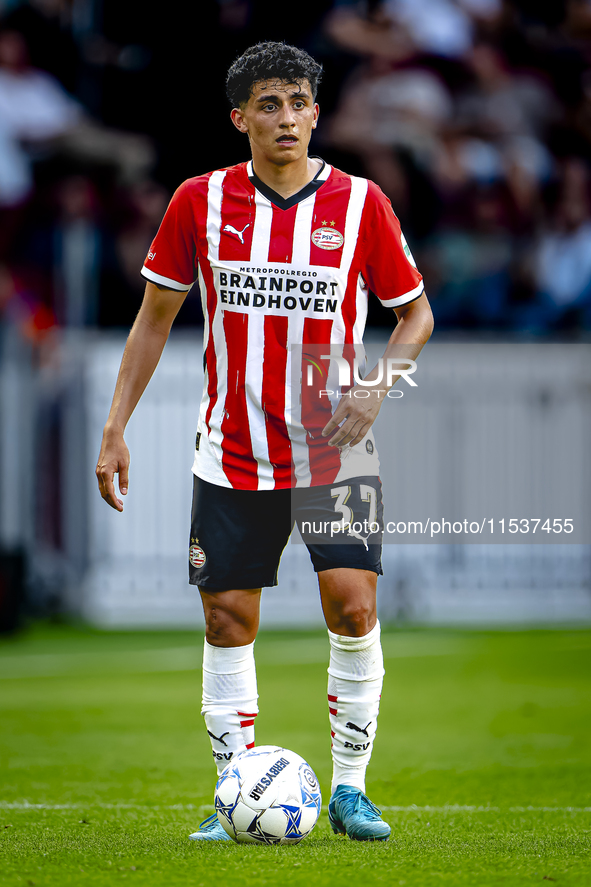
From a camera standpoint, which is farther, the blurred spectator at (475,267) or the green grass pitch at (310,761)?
the blurred spectator at (475,267)

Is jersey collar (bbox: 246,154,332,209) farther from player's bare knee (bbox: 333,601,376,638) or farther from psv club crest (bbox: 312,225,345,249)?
player's bare knee (bbox: 333,601,376,638)

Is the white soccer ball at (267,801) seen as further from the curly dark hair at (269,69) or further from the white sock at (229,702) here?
the curly dark hair at (269,69)

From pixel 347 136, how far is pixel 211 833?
30.0ft

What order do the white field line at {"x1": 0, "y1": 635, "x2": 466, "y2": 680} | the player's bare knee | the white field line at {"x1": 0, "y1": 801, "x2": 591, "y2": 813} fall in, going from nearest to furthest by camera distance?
the player's bare knee < the white field line at {"x1": 0, "y1": 801, "x2": 591, "y2": 813} < the white field line at {"x1": 0, "y1": 635, "x2": 466, "y2": 680}

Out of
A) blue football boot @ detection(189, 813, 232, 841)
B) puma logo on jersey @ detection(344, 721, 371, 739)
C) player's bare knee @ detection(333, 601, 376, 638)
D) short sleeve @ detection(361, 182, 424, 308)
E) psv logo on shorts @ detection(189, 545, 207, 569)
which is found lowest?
blue football boot @ detection(189, 813, 232, 841)

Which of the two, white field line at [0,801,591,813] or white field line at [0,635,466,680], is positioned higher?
white field line at [0,801,591,813]

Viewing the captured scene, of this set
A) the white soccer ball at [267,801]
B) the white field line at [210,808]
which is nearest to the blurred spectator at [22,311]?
the white field line at [210,808]

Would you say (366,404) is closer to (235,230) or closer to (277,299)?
(277,299)

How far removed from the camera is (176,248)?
3.73 m

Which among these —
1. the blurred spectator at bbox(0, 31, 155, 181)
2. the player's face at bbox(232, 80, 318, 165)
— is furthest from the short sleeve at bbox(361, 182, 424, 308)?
the blurred spectator at bbox(0, 31, 155, 181)

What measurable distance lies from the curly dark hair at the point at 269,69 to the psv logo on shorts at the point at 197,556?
1396 millimetres

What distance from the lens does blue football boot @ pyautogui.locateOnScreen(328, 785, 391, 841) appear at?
3.46 m

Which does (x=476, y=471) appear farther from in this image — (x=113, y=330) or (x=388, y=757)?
(x=388, y=757)

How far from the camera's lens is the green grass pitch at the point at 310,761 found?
3.17 m
